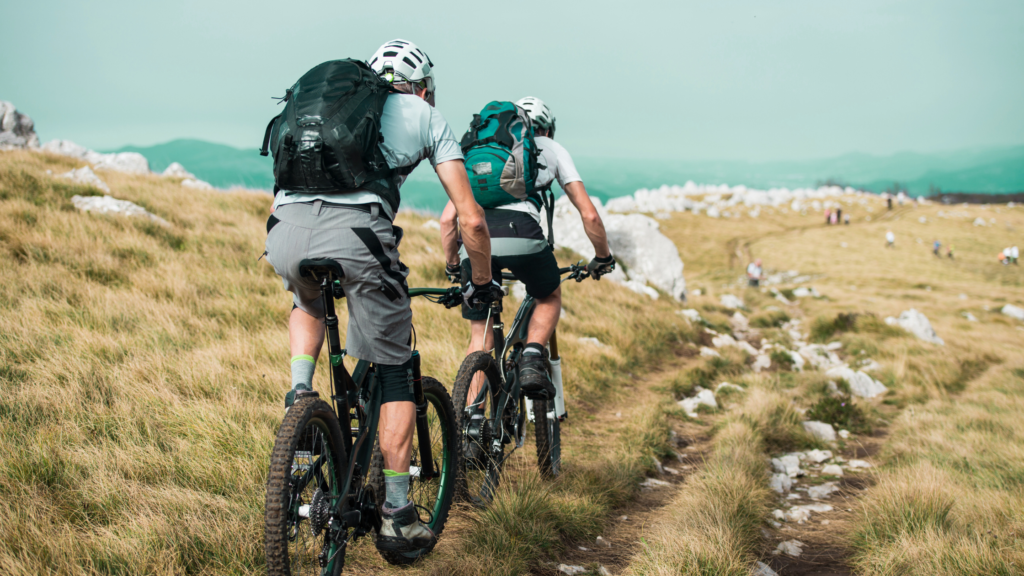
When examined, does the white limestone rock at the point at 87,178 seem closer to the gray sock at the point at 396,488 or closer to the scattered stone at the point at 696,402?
the gray sock at the point at 396,488

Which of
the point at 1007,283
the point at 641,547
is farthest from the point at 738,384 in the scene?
the point at 1007,283

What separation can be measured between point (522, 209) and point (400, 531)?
215cm

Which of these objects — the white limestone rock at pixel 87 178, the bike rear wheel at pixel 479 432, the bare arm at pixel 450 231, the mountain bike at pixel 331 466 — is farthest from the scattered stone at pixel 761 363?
the white limestone rock at pixel 87 178

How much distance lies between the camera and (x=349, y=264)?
7.35ft

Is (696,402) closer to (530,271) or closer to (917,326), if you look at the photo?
(530,271)

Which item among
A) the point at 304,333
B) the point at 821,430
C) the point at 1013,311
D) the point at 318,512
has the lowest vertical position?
the point at 1013,311

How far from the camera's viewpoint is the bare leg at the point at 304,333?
2.62 m

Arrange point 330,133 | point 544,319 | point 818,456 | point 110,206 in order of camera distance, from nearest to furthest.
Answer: point 330,133
point 544,319
point 818,456
point 110,206

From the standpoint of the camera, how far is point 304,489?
2.30 meters

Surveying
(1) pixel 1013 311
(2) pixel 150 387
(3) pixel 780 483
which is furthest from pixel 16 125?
(1) pixel 1013 311

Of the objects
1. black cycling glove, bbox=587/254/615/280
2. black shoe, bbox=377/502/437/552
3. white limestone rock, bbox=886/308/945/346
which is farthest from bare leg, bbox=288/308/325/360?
white limestone rock, bbox=886/308/945/346

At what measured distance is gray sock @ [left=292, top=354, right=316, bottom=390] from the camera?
2496mm

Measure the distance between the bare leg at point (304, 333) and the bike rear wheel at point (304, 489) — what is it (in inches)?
17.2

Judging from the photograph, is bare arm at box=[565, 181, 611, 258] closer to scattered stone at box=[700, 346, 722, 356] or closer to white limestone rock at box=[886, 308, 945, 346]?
scattered stone at box=[700, 346, 722, 356]
